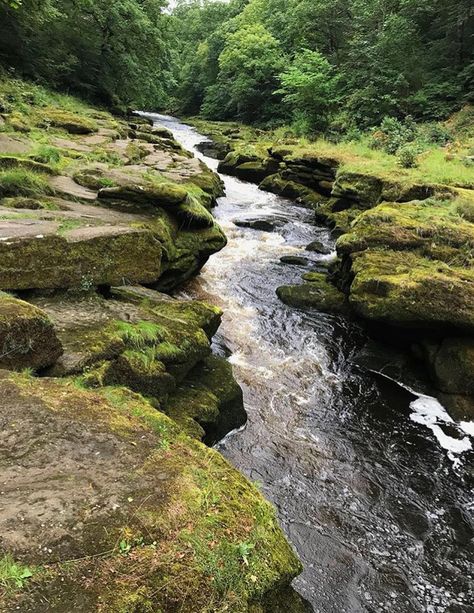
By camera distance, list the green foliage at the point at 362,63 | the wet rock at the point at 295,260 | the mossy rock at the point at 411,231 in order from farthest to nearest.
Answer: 1. the green foliage at the point at 362,63
2. the wet rock at the point at 295,260
3. the mossy rock at the point at 411,231

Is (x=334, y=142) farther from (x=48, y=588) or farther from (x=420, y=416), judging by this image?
(x=48, y=588)

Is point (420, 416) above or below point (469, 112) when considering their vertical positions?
below

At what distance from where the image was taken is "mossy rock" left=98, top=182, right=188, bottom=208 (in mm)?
8664

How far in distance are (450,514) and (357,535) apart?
1.29m

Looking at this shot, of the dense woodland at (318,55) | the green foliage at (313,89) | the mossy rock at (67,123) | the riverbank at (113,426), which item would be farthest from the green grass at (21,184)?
the green foliage at (313,89)

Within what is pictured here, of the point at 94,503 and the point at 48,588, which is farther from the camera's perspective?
the point at 94,503

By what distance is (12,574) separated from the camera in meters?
2.13

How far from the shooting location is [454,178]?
45.4 feet

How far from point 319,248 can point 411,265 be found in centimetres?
490

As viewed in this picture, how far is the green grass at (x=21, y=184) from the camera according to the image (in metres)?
8.09

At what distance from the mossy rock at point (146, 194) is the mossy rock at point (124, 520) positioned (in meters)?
5.67

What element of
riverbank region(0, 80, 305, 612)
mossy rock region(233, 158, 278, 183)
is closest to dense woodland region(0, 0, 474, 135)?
mossy rock region(233, 158, 278, 183)

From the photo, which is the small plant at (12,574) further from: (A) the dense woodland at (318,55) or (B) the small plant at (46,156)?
(A) the dense woodland at (318,55)

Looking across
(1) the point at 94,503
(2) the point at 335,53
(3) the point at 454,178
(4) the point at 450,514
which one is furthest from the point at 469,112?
(1) the point at 94,503
